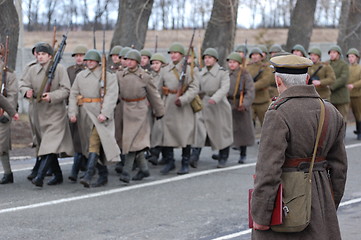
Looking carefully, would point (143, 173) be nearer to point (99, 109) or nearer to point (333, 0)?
point (99, 109)

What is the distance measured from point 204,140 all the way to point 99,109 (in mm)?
2590

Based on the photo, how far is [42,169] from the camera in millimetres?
11000

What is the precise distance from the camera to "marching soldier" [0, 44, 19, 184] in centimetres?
1117

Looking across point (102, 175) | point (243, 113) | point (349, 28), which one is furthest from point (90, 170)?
point (349, 28)

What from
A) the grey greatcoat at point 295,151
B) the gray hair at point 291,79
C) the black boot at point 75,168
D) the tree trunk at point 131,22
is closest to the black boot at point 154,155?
the black boot at point 75,168

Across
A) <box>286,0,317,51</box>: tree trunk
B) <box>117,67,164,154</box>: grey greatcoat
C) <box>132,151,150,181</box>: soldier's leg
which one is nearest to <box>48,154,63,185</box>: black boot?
<box>117,67,164,154</box>: grey greatcoat

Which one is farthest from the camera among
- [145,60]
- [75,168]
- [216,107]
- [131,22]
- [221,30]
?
[221,30]

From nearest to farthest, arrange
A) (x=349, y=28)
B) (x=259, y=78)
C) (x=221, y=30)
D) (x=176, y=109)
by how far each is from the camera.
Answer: (x=176, y=109)
(x=259, y=78)
(x=221, y=30)
(x=349, y=28)

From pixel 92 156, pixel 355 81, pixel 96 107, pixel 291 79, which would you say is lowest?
pixel 92 156

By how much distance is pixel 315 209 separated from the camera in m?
5.29

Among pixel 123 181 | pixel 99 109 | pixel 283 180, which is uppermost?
pixel 283 180

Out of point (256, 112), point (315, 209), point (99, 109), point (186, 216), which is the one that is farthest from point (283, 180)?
point (256, 112)

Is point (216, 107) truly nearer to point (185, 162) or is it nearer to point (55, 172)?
point (185, 162)

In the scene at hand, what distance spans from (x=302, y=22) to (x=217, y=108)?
1002cm
